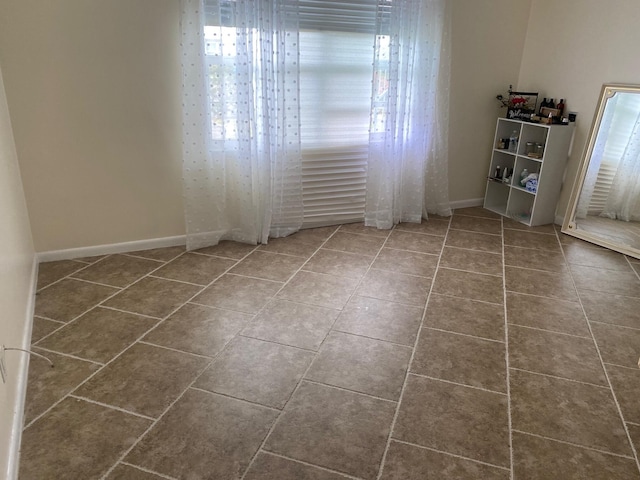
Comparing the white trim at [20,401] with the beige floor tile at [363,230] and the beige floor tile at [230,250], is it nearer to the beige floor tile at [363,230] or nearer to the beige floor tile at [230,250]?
the beige floor tile at [230,250]

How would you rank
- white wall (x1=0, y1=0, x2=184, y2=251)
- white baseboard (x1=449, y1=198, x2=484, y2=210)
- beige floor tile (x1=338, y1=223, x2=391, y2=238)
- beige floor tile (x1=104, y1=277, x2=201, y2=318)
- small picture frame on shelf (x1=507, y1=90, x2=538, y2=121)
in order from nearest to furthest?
beige floor tile (x1=104, y1=277, x2=201, y2=318)
white wall (x1=0, y1=0, x2=184, y2=251)
beige floor tile (x1=338, y1=223, x2=391, y2=238)
small picture frame on shelf (x1=507, y1=90, x2=538, y2=121)
white baseboard (x1=449, y1=198, x2=484, y2=210)

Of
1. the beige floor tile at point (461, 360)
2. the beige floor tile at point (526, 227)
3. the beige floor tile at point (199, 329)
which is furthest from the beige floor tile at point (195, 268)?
the beige floor tile at point (526, 227)

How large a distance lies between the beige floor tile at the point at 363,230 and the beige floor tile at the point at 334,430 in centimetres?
197

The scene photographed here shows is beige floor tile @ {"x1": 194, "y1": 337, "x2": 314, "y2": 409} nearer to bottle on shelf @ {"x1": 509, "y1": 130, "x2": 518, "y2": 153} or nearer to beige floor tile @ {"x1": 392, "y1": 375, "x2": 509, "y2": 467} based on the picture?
beige floor tile @ {"x1": 392, "y1": 375, "x2": 509, "y2": 467}

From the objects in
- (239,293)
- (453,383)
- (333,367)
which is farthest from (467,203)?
(333,367)

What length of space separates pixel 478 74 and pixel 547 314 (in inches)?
94.9

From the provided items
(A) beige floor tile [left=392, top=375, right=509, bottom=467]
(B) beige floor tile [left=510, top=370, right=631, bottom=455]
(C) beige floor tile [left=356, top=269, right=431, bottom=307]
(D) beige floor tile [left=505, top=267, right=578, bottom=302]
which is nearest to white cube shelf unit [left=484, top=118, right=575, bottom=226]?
(D) beige floor tile [left=505, top=267, right=578, bottom=302]

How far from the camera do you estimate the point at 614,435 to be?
1.73m

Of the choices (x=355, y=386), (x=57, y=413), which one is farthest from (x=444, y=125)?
(x=57, y=413)

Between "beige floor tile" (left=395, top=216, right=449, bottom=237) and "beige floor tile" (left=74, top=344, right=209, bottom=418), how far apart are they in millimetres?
2294

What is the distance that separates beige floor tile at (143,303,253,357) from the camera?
2209mm

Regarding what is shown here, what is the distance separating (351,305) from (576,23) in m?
3.06

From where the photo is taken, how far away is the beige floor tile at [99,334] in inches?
84.0

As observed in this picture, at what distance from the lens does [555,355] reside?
2.20m
